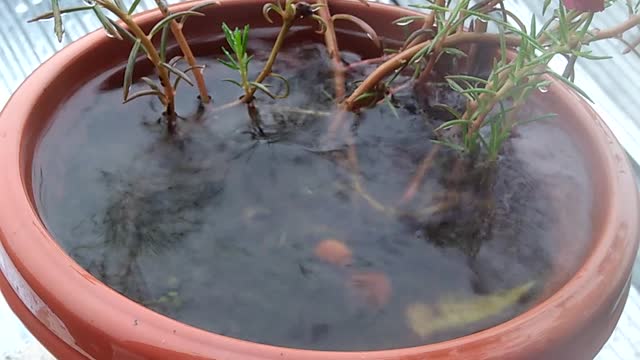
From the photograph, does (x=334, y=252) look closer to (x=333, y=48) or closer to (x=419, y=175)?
(x=419, y=175)

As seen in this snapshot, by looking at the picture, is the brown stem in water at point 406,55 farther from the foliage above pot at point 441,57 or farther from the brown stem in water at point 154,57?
the brown stem in water at point 154,57

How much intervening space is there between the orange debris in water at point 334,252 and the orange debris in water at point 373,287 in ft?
0.05

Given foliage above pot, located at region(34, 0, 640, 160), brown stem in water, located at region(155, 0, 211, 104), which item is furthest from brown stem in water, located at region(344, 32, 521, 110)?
brown stem in water, located at region(155, 0, 211, 104)

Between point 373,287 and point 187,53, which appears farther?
point 187,53

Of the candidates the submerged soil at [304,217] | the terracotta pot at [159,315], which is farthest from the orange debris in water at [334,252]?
the terracotta pot at [159,315]

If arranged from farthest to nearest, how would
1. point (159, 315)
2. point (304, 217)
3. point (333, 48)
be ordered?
point (333, 48), point (304, 217), point (159, 315)

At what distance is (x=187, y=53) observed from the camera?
0.60m

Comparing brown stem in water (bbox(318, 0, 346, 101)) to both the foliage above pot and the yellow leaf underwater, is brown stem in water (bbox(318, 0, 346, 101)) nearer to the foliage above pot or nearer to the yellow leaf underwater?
the foliage above pot

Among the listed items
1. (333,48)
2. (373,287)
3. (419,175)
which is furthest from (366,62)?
(373,287)

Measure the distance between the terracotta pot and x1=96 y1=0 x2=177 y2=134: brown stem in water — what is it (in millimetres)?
84

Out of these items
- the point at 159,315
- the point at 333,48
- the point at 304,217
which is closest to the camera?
the point at 159,315

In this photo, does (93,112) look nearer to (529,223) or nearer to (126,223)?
(126,223)

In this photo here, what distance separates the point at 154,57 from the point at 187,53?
0.04 metres

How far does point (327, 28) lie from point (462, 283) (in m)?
0.25
